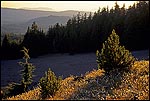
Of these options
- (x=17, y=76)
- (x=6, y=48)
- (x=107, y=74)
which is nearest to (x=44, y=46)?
(x=6, y=48)

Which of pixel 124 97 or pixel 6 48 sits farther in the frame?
pixel 6 48

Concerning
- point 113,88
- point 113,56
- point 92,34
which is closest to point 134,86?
point 113,88

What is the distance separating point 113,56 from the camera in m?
21.0

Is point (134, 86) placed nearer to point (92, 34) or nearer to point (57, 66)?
point (57, 66)

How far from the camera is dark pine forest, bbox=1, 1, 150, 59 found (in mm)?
88438

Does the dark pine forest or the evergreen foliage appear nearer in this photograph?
the evergreen foliage

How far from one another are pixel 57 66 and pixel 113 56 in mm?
62076

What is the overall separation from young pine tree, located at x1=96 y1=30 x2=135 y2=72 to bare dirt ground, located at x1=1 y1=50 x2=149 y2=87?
4305cm

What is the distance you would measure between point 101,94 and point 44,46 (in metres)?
93.6

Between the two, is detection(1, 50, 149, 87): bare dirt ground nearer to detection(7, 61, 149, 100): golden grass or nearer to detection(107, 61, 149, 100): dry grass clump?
detection(107, 61, 149, 100): dry grass clump

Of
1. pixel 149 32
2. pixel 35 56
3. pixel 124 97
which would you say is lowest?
pixel 35 56

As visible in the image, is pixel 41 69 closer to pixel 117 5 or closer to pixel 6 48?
pixel 6 48

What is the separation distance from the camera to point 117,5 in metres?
114

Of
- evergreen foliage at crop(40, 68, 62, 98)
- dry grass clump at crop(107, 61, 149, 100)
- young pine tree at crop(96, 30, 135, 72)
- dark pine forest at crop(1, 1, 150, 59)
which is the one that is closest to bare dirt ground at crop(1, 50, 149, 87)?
dark pine forest at crop(1, 1, 150, 59)
